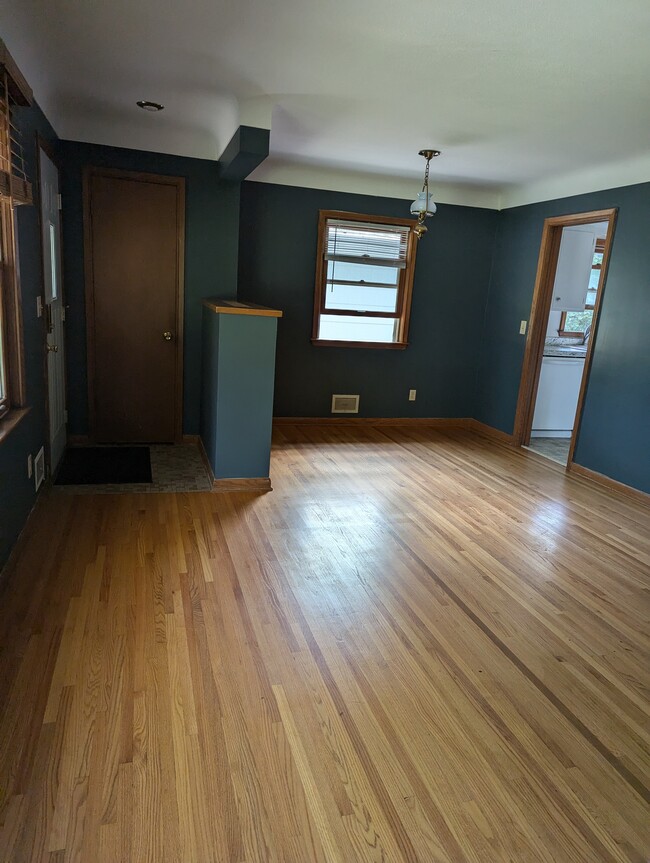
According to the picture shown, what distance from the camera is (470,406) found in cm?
649

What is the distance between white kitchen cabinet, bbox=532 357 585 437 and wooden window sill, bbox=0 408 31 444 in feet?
15.1

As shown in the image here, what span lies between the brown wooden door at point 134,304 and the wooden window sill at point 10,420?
5.98 feet

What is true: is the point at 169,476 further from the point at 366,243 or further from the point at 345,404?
the point at 366,243

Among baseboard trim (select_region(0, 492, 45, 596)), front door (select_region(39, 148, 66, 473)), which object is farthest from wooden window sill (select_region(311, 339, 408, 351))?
baseboard trim (select_region(0, 492, 45, 596))

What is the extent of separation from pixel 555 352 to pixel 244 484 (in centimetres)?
366

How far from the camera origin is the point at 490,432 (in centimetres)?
614

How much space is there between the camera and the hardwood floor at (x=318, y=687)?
154 cm

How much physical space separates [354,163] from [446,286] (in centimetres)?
166

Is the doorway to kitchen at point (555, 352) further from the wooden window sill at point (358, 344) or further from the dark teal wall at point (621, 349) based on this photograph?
the wooden window sill at point (358, 344)

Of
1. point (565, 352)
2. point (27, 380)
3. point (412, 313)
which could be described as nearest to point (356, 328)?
point (412, 313)

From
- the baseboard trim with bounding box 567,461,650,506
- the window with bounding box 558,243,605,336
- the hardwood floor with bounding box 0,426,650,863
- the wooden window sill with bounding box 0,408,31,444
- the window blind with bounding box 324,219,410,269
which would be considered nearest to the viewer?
the hardwood floor with bounding box 0,426,650,863

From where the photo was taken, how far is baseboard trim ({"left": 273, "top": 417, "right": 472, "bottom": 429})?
595 centimetres

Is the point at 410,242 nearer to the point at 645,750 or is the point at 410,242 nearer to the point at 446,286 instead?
the point at 446,286

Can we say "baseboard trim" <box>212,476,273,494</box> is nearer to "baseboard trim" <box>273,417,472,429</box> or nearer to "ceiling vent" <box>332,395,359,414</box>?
"baseboard trim" <box>273,417,472,429</box>
